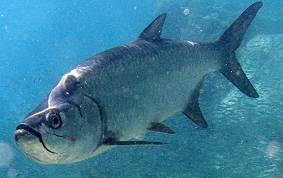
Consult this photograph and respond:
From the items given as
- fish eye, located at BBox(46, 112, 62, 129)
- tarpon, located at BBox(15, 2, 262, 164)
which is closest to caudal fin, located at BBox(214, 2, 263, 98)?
tarpon, located at BBox(15, 2, 262, 164)

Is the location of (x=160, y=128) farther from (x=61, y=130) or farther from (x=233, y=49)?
(x=233, y=49)

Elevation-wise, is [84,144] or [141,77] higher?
[141,77]

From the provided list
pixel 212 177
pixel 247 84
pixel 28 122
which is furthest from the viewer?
pixel 212 177

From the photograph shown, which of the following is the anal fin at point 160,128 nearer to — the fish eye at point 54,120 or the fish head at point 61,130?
the fish head at point 61,130

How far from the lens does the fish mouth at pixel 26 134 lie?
1.49 m

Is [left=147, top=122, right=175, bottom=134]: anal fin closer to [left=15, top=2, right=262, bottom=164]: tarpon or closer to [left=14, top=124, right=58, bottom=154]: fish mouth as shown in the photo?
[left=15, top=2, right=262, bottom=164]: tarpon

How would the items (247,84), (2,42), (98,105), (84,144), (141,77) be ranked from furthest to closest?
1. (2,42)
2. (247,84)
3. (141,77)
4. (98,105)
5. (84,144)

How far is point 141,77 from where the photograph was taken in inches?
103

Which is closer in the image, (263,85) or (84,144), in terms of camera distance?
(84,144)

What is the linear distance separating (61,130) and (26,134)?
28 cm

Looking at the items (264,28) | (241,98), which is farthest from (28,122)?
(264,28)

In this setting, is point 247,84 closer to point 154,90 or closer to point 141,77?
point 154,90

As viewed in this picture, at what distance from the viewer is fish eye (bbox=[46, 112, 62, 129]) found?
5.50 ft

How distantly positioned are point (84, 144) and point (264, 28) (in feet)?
53.1
